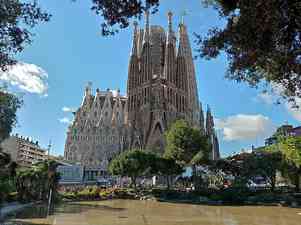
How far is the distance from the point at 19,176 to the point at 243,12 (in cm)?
3013

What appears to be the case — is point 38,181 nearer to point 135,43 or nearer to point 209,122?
point 135,43

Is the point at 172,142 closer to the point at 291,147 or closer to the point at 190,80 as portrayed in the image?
the point at 291,147

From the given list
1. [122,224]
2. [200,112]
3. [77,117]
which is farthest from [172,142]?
[200,112]

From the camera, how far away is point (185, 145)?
4772 cm

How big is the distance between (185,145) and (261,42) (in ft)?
131

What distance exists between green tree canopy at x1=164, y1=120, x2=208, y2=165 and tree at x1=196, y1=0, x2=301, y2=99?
37160 mm

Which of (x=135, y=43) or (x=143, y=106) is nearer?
(x=143, y=106)

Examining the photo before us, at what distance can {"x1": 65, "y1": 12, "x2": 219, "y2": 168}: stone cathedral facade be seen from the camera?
91875mm

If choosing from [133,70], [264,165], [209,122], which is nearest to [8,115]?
[264,165]

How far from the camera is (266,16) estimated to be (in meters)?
7.61

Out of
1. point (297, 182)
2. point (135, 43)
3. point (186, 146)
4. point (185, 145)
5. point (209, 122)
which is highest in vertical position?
point (135, 43)

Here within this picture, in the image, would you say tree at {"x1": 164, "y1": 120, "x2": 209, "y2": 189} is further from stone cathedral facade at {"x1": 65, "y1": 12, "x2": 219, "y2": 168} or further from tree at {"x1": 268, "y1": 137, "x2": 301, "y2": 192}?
stone cathedral facade at {"x1": 65, "y1": 12, "x2": 219, "y2": 168}

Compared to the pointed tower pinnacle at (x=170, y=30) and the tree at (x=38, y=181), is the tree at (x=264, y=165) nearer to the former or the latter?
the tree at (x=38, y=181)

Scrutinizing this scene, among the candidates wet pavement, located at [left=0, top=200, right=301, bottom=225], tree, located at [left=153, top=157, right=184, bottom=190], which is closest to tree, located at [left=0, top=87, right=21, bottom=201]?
wet pavement, located at [left=0, top=200, right=301, bottom=225]
